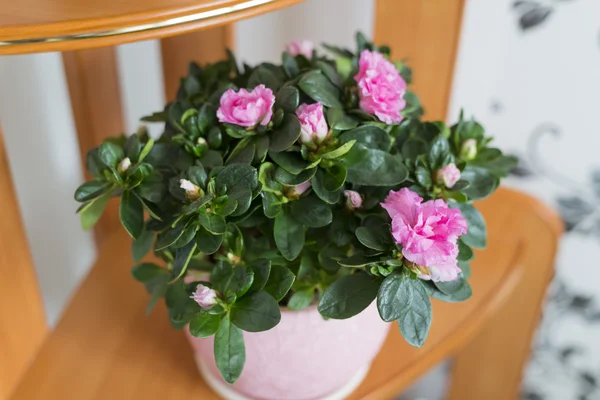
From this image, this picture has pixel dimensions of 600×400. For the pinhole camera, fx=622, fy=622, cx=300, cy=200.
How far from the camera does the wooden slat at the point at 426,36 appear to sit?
76 cm

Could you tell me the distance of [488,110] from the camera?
90cm

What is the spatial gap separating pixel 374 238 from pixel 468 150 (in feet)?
0.50

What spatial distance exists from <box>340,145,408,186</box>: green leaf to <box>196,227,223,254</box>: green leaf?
109 millimetres

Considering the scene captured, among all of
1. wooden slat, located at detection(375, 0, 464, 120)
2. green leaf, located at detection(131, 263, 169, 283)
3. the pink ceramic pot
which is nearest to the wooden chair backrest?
wooden slat, located at detection(375, 0, 464, 120)

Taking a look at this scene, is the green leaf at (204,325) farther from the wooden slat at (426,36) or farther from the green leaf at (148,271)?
the wooden slat at (426,36)

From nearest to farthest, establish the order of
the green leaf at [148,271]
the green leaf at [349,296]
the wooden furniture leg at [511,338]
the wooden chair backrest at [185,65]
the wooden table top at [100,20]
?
the wooden table top at [100,20]
the green leaf at [349,296]
the green leaf at [148,271]
the wooden chair backrest at [185,65]
the wooden furniture leg at [511,338]

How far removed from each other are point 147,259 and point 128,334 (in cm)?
11

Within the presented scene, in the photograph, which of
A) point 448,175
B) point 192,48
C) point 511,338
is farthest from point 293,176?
point 511,338

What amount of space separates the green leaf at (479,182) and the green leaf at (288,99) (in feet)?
0.52

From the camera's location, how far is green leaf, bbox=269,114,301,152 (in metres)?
0.44

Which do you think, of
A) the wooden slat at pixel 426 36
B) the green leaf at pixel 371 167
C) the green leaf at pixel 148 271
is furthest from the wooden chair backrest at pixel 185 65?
the green leaf at pixel 371 167

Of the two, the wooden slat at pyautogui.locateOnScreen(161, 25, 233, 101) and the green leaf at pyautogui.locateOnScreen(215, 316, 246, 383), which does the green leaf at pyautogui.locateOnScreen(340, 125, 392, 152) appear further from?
the wooden slat at pyautogui.locateOnScreen(161, 25, 233, 101)

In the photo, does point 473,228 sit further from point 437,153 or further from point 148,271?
point 148,271

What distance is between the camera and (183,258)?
45cm
